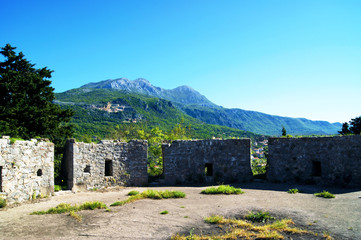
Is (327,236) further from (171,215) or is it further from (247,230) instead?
(171,215)

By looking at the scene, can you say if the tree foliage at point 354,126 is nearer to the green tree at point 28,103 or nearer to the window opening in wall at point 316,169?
the window opening in wall at point 316,169

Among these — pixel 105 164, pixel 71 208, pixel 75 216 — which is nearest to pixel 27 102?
pixel 105 164

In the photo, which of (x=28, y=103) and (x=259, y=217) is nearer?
(x=259, y=217)

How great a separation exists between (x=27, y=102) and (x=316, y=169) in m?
23.2

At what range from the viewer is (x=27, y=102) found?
22.9 meters

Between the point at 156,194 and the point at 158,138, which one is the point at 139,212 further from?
the point at 158,138

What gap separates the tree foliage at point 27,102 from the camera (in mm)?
20703

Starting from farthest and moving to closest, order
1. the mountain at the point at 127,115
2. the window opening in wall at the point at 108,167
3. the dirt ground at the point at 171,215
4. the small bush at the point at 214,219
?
1. the mountain at the point at 127,115
2. the window opening in wall at the point at 108,167
3. the small bush at the point at 214,219
4. the dirt ground at the point at 171,215

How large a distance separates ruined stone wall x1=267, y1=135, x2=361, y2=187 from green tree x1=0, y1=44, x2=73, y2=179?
50.4 ft

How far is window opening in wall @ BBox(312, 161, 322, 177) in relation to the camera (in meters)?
17.5

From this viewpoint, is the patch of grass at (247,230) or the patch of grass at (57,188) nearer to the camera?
the patch of grass at (247,230)

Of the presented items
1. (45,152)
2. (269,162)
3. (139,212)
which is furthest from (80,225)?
(269,162)

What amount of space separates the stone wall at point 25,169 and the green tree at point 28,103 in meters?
5.25

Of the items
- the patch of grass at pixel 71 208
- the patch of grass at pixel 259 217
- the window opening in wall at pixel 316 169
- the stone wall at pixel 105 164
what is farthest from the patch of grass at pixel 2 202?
the window opening in wall at pixel 316 169
